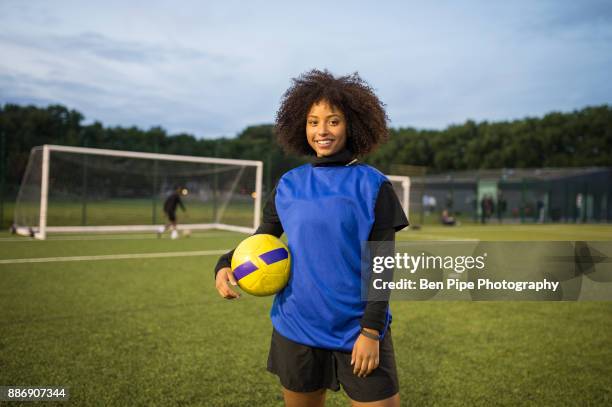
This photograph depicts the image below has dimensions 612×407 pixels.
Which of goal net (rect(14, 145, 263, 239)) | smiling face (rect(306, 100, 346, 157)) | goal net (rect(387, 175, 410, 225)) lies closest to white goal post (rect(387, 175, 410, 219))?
goal net (rect(387, 175, 410, 225))

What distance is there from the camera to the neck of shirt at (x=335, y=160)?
83.4 inches

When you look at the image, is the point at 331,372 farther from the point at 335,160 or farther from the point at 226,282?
the point at 335,160

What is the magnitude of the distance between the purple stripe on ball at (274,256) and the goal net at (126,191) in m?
13.9

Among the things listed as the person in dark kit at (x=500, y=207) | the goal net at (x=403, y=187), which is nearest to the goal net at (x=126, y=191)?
the goal net at (x=403, y=187)

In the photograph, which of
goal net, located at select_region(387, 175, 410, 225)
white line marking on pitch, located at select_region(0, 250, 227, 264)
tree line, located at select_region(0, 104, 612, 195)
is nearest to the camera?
white line marking on pitch, located at select_region(0, 250, 227, 264)

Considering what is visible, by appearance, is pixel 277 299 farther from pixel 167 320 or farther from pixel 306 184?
pixel 167 320

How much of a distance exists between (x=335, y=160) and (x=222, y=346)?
317 cm

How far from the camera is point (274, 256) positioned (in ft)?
6.80

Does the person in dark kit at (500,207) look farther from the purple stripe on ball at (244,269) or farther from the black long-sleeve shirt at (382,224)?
the purple stripe on ball at (244,269)

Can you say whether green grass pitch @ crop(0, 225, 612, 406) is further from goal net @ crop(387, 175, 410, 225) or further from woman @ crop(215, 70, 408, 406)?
goal net @ crop(387, 175, 410, 225)

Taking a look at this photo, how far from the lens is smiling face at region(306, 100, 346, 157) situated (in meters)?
2.14

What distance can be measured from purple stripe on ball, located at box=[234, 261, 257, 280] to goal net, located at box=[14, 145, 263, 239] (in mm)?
13726

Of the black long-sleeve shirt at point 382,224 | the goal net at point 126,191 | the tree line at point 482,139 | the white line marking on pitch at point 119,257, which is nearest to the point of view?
the black long-sleeve shirt at point 382,224

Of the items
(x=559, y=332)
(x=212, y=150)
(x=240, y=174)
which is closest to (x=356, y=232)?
(x=559, y=332)
